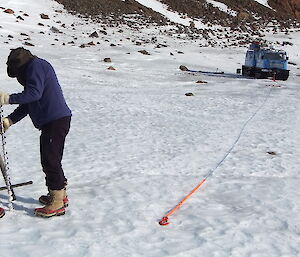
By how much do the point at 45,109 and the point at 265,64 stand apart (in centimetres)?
1990

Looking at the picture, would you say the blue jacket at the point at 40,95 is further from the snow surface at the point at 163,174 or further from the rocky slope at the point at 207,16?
the rocky slope at the point at 207,16

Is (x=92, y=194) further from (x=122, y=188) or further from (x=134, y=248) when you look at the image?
(x=134, y=248)

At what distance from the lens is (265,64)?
22.9 m

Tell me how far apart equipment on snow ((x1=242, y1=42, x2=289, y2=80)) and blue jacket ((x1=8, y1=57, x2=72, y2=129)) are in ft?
60.5

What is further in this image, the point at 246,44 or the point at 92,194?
the point at 246,44

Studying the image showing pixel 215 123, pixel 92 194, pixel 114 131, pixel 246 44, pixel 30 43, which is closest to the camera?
pixel 92 194

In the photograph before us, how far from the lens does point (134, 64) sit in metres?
22.7

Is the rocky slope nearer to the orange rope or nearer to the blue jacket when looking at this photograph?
the orange rope

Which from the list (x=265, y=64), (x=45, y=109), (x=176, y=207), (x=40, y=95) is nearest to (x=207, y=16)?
(x=265, y=64)

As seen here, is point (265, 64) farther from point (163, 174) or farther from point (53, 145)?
point (53, 145)

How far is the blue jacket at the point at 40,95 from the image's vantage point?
4.34 meters

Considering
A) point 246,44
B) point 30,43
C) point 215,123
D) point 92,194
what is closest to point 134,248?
point 92,194

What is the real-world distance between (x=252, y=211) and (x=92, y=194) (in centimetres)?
208

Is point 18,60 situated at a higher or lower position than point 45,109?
higher
